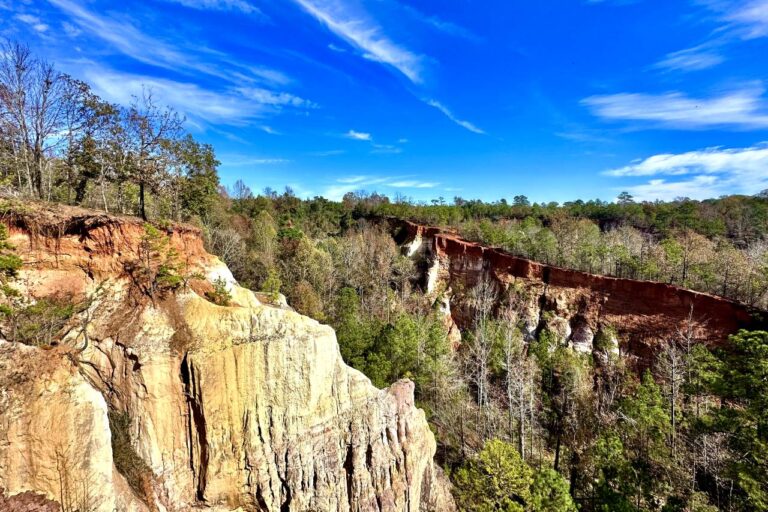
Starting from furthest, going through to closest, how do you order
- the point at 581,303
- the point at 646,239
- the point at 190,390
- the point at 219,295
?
the point at 646,239 → the point at 581,303 → the point at 219,295 → the point at 190,390

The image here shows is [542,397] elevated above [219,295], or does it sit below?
below

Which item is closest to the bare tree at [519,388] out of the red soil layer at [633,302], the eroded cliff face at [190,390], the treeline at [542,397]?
the treeline at [542,397]

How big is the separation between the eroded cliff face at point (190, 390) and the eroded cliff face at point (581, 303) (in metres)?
25.0

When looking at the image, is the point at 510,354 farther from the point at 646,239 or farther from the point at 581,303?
the point at 646,239

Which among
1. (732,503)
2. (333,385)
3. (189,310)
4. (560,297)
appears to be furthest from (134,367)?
(560,297)

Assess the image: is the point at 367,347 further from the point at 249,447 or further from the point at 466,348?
the point at 466,348

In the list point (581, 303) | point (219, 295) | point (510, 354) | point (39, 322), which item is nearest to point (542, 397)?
point (510, 354)

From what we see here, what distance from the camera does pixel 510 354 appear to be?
27.0 metres

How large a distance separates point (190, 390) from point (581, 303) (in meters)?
35.1

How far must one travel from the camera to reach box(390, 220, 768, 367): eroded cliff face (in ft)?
93.0

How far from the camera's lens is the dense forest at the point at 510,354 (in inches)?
618

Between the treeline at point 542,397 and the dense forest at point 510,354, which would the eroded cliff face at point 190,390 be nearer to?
the dense forest at point 510,354

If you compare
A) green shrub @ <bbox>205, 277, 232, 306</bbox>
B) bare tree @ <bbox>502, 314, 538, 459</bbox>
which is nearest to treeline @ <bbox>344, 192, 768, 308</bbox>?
bare tree @ <bbox>502, 314, 538, 459</bbox>

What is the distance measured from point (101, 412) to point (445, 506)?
16.6 meters
